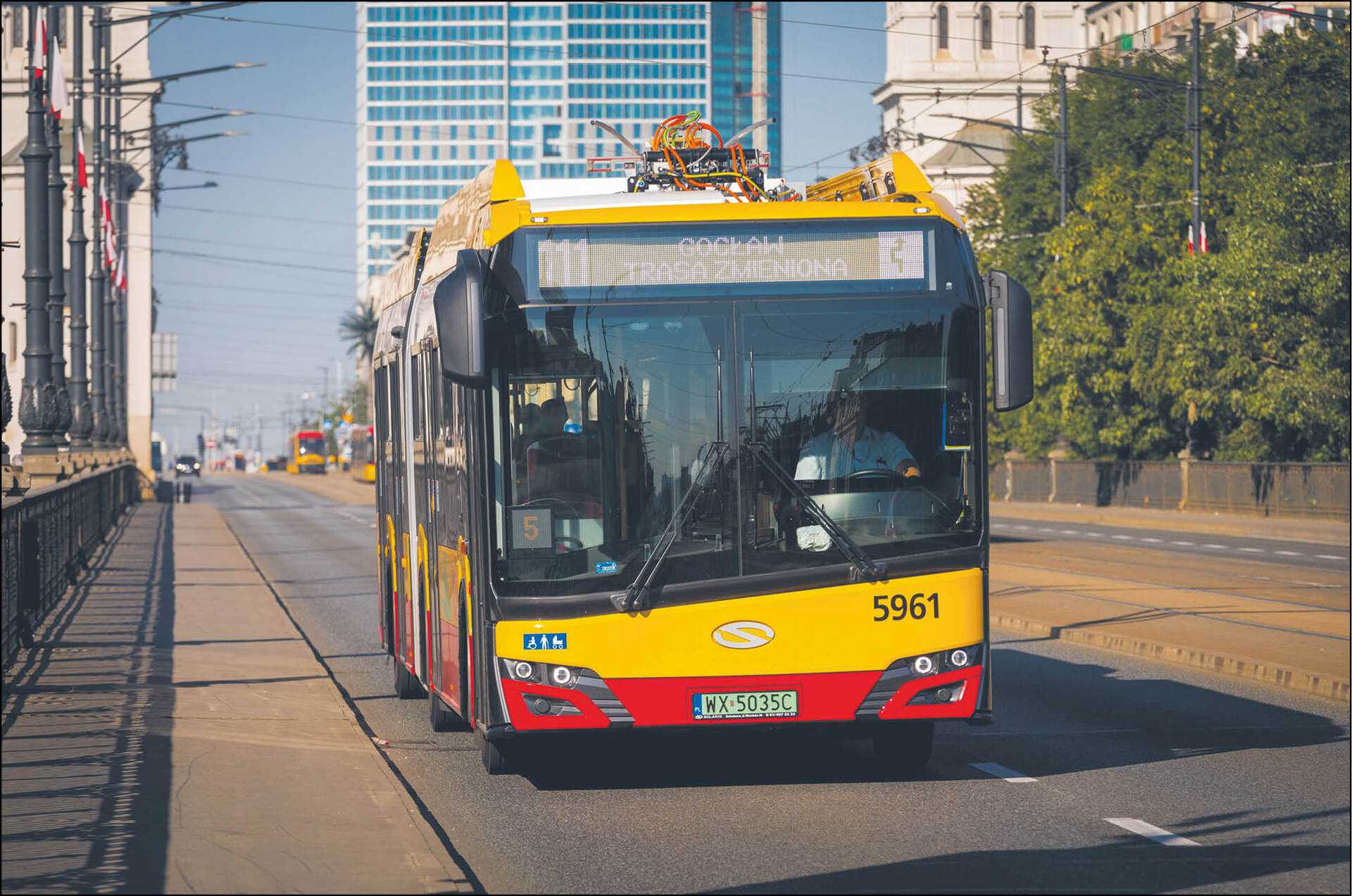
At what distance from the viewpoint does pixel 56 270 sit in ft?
110

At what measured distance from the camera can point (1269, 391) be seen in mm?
39844

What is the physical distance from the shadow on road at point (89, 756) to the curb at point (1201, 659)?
7.77 m

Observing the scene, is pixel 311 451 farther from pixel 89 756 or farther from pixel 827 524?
pixel 827 524

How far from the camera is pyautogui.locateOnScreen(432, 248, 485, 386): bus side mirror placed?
29.6 feet

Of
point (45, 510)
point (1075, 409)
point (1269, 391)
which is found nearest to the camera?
point (45, 510)

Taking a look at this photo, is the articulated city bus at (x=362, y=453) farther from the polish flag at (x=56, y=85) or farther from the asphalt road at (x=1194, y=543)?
the polish flag at (x=56, y=85)

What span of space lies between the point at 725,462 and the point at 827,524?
579mm

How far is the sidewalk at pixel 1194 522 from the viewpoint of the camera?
127ft

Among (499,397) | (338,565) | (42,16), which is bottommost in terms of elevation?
(338,565)

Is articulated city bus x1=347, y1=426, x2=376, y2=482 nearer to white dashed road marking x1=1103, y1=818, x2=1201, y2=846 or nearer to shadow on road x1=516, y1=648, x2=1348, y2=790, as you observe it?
shadow on road x1=516, y1=648, x2=1348, y2=790

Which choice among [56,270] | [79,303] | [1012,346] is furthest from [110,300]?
[1012,346]

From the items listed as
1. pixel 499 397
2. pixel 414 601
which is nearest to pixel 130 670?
pixel 414 601

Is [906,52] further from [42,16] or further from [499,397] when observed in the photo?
[499,397]

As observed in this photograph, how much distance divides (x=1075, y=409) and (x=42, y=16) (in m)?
30.1
